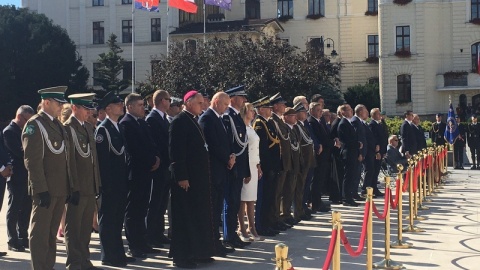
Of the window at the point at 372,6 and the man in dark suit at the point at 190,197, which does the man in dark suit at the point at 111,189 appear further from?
the window at the point at 372,6

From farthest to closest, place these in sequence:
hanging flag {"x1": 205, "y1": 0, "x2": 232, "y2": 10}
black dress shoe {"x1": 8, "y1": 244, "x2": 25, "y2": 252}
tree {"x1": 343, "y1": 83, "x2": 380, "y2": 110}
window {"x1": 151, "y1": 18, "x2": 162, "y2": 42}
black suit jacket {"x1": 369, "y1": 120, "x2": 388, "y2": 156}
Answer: window {"x1": 151, "y1": 18, "x2": 162, "y2": 42} < tree {"x1": 343, "y1": 83, "x2": 380, "y2": 110} < hanging flag {"x1": 205, "y1": 0, "x2": 232, "y2": 10} < black suit jacket {"x1": 369, "y1": 120, "x2": 388, "y2": 156} < black dress shoe {"x1": 8, "y1": 244, "x2": 25, "y2": 252}

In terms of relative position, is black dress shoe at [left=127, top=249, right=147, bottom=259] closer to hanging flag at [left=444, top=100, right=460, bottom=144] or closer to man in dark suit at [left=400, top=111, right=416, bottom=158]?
man in dark suit at [left=400, top=111, right=416, bottom=158]

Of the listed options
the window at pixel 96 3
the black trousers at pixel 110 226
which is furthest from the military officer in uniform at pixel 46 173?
the window at pixel 96 3

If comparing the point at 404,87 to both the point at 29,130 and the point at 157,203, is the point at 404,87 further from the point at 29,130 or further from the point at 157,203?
the point at 29,130

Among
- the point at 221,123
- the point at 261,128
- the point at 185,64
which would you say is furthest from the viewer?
the point at 185,64

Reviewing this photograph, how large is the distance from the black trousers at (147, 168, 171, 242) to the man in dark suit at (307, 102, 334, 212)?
4401 mm

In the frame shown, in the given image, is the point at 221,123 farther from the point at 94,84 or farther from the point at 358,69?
the point at 94,84

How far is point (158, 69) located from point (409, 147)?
2703 cm

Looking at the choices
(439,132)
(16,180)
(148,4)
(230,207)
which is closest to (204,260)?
(230,207)

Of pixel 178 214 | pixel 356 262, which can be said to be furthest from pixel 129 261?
pixel 356 262

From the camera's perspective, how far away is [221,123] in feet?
32.3

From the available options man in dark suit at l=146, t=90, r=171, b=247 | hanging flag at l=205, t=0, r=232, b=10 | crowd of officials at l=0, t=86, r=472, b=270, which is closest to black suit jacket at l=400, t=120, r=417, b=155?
crowd of officials at l=0, t=86, r=472, b=270

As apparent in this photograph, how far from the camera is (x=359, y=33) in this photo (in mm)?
59844

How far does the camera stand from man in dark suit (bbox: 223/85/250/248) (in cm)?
1029
